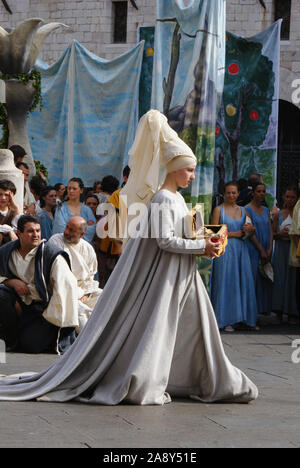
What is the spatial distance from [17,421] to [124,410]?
711 millimetres

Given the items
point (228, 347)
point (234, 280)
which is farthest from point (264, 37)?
point (228, 347)

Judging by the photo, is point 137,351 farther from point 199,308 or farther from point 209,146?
point 209,146

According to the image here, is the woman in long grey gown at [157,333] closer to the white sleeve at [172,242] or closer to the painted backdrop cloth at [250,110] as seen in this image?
the white sleeve at [172,242]

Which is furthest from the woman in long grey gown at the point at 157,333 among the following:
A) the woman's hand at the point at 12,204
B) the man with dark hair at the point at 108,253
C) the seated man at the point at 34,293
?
the man with dark hair at the point at 108,253

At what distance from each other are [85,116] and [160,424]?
10194mm

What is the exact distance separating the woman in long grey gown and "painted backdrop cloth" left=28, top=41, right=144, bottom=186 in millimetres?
8600

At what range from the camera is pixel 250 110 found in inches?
481

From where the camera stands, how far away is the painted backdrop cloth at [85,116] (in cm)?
1502

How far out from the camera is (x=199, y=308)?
6324mm

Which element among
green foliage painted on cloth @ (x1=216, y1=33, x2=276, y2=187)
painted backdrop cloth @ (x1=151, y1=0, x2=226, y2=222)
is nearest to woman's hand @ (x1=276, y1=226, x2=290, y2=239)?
green foliage painted on cloth @ (x1=216, y1=33, x2=276, y2=187)

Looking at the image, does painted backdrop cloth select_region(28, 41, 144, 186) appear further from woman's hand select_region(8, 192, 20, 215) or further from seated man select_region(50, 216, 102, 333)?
seated man select_region(50, 216, 102, 333)

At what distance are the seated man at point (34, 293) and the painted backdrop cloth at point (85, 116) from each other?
257 inches

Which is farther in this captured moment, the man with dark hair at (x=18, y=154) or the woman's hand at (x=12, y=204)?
the man with dark hair at (x=18, y=154)

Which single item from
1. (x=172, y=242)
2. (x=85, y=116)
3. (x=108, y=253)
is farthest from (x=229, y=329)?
(x=85, y=116)
